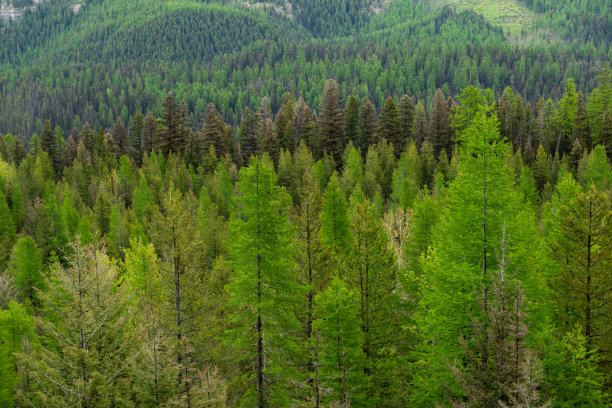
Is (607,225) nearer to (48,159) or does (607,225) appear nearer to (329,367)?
(329,367)

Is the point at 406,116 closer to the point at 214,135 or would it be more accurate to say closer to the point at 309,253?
the point at 214,135

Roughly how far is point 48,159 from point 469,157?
8667 centimetres

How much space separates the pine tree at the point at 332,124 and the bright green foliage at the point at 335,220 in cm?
4571

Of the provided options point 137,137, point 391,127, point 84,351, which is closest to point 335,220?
point 84,351

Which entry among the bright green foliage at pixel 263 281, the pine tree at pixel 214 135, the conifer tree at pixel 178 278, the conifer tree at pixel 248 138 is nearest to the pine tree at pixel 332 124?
the conifer tree at pixel 248 138

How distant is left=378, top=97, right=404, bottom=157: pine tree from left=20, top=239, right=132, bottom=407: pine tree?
64.8 metres

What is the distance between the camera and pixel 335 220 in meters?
32.2

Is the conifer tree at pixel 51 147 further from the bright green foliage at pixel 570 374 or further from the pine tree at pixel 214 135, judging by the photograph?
the bright green foliage at pixel 570 374

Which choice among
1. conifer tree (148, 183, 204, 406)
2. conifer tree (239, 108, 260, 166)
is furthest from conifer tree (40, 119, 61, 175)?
conifer tree (148, 183, 204, 406)

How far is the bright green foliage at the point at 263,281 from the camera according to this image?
73.0 feet

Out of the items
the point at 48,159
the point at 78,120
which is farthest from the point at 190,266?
the point at 78,120

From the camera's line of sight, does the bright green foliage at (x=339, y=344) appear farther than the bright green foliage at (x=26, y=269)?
No

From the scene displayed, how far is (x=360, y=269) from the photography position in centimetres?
2428

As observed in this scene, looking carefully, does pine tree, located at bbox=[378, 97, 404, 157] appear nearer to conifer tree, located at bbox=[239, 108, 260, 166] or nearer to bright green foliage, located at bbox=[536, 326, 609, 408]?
conifer tree, located at bbox=[239, 108, 260, 166]
